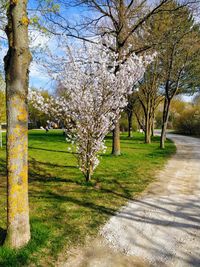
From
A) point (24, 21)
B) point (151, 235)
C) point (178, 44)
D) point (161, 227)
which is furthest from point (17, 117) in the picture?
point (178, 44)

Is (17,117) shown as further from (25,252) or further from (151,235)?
(151,235)

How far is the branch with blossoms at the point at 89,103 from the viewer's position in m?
6.87

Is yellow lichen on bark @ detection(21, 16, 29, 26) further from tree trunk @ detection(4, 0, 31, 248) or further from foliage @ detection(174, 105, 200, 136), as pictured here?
foliage @ detection(174, 105, 200, 136)

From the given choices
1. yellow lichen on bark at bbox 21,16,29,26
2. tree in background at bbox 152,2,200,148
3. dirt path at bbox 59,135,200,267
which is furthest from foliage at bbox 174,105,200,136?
yellow lichen on bark at bbox 21,16,29,26

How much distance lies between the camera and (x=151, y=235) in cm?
408

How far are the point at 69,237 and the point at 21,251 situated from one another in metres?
0.84

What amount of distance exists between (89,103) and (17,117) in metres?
3.49

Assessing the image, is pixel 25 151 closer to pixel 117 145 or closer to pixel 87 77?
pixel 87 77

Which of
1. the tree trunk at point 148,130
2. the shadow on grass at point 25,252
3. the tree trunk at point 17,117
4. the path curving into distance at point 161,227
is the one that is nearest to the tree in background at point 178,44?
the tree trunk at point 148,130

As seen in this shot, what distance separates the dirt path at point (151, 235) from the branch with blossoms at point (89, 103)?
2117 mm

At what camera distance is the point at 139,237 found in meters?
4.03

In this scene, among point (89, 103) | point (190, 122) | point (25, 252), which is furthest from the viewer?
point (190, 122)

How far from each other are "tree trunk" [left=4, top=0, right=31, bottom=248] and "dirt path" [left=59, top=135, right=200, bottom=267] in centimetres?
101

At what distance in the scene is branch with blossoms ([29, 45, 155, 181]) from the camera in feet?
22.5
